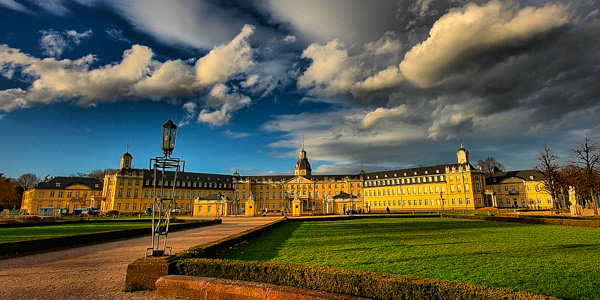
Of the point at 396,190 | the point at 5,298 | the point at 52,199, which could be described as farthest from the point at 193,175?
the point at 5,298

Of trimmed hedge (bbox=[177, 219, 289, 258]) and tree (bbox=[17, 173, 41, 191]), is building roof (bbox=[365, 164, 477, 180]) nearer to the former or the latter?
trimmed hedge (bbox=[177, 219, 289, 258])

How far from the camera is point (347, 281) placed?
19.2ft

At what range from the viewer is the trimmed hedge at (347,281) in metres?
4.87

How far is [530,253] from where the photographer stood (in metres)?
9.90

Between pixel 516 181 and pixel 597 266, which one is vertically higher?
pixel 516 181

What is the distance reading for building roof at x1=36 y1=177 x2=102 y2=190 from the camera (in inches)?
2921

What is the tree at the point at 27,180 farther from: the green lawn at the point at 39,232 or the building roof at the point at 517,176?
the building roof at the point at 517,176

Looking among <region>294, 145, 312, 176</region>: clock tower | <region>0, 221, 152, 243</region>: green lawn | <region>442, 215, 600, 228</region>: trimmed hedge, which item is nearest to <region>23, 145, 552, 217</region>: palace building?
<region>294, 145, 312, 176</region>: clock tower

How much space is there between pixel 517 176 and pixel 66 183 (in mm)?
119464

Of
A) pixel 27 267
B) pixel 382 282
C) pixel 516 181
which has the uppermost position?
pixel 516 181

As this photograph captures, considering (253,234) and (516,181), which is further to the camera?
(516,181)

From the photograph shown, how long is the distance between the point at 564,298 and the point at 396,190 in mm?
89736

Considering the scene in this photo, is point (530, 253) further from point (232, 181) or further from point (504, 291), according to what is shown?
point (232, 181)

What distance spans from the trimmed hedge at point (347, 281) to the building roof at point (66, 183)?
90.2 m
